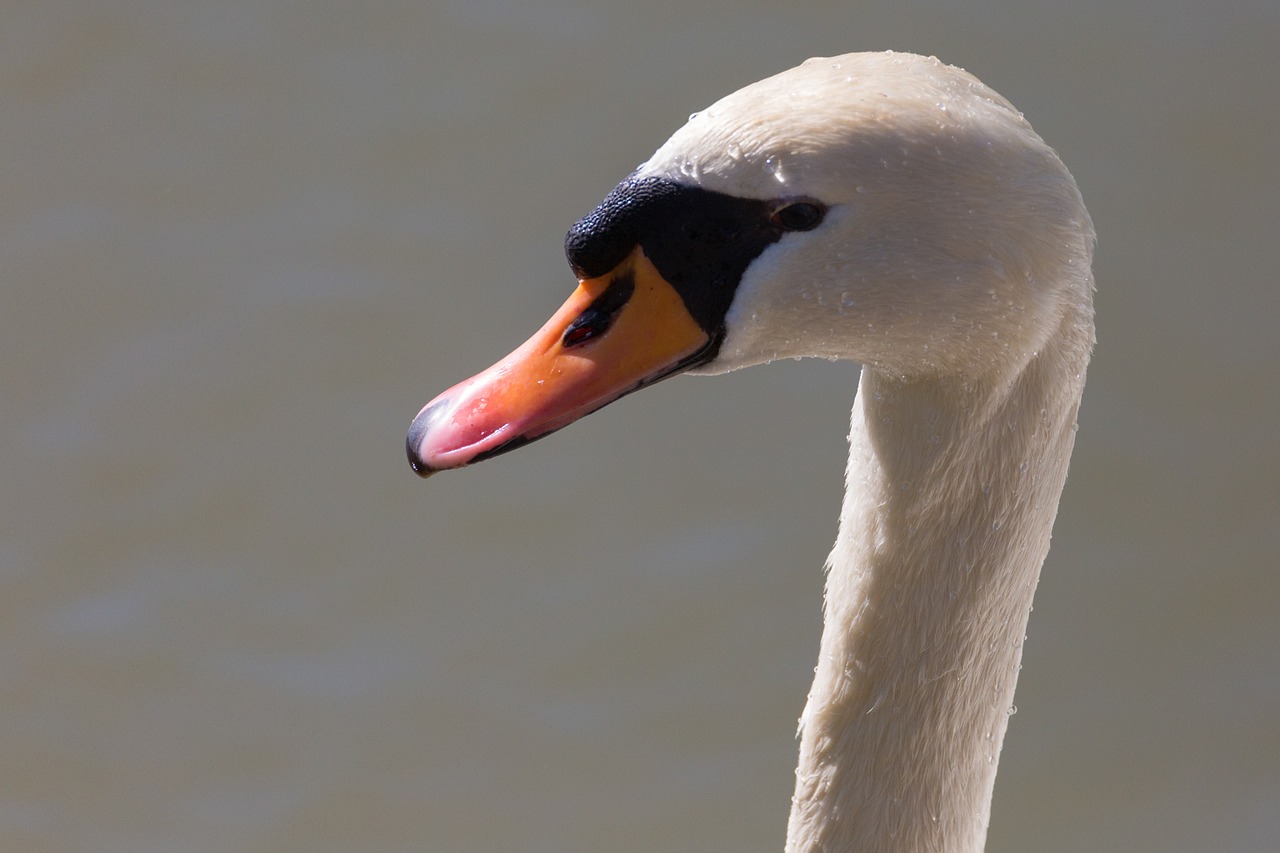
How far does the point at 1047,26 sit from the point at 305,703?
3751 millimetres

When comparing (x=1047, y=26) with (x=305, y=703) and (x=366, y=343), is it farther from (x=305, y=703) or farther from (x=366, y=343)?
(x=305, y=703)

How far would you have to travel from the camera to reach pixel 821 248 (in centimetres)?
231

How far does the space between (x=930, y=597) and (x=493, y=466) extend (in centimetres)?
268

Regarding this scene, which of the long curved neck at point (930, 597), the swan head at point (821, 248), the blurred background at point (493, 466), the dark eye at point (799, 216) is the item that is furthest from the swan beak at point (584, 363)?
the blurred background at point (493, 466)

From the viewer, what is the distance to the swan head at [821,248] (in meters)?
2.24

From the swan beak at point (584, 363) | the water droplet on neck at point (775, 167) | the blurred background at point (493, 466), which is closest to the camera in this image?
the water droplet on neck at point (775, 167)

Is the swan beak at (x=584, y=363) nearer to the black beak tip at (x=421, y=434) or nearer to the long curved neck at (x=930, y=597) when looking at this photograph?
the black beak tip at (x=421, y=434)

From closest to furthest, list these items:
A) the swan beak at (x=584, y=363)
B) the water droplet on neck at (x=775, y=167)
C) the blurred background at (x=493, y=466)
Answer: the water droplet on neck at (x=775, y=167)
the swan beak at (x=584, y=363)
the blurred background at (x=493, y=466)

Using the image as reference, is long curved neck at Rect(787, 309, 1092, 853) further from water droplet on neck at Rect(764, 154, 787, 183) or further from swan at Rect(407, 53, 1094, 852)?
water droplet on neck at Rect(764, 154, 787, 183)

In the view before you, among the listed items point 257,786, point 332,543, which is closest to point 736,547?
point 332,543

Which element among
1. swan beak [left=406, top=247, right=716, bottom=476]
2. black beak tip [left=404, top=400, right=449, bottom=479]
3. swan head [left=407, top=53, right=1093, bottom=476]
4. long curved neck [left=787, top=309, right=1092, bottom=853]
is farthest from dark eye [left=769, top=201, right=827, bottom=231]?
black beak tip [left=404, top=400, right=449, bottom=479]

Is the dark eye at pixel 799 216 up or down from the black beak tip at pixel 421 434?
up

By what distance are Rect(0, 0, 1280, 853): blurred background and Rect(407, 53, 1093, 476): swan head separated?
97.8 inches

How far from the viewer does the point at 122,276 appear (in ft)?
18.3
